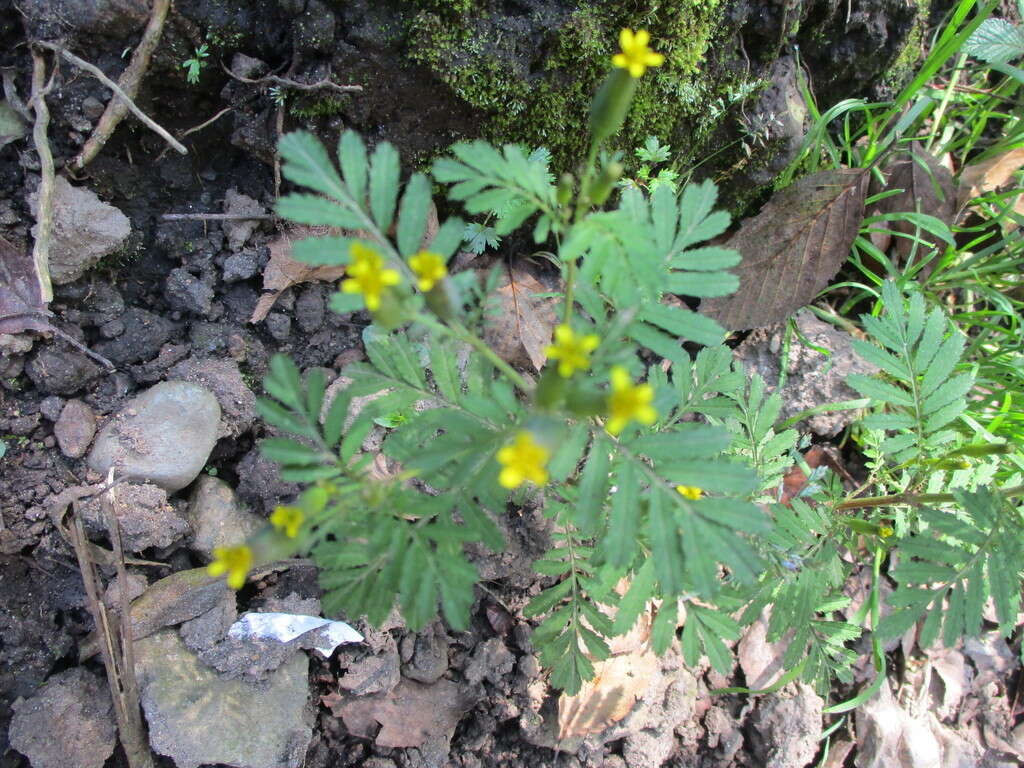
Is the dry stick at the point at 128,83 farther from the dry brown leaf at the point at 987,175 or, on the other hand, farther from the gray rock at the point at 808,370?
the dry brown leaf at the point at 987,175

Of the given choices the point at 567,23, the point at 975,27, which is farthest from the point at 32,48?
the point at 975,27

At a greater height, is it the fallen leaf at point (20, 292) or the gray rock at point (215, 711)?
the fallen leaf at point (20, 292)

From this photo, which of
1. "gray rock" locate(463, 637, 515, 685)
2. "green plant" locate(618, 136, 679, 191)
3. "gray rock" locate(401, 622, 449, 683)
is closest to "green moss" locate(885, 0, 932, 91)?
"green plant" locate(618, 136, 679, 191)

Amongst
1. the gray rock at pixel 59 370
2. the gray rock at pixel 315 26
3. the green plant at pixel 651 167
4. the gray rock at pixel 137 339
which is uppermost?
the gray rock at pixel 315 26

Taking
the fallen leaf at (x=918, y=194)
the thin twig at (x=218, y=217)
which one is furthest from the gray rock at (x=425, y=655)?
the fallen leaf at (x=918, y=194)

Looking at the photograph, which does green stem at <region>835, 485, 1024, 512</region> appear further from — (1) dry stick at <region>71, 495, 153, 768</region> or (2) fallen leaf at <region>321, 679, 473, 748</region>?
(1) dry stick at <region>71, 495, 153, 768</region>

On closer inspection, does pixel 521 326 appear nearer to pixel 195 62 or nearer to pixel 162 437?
pixel 162 437

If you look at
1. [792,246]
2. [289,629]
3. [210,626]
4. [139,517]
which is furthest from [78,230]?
[792,246]
